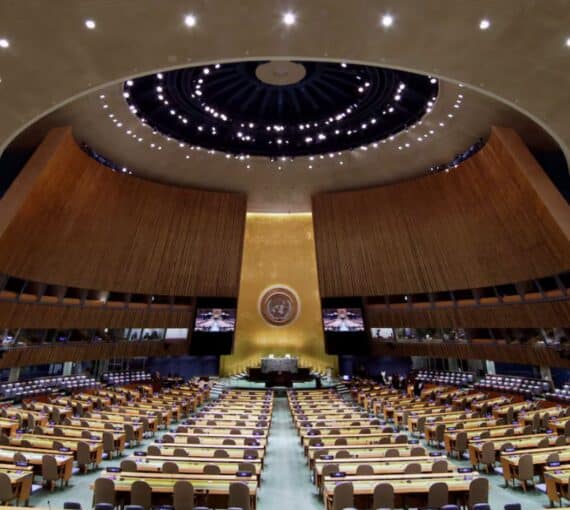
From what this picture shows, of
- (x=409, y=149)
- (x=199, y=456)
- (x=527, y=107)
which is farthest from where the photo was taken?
(x=409, y=149)

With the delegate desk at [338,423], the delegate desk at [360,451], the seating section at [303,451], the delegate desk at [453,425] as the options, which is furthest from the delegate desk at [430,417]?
the delegate desk at [360,451]

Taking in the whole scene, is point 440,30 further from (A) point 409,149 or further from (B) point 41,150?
(B) point 41,150

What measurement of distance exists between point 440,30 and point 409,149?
12514 millimetres

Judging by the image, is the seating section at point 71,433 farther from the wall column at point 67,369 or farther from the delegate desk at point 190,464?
the wall column at point 67,369

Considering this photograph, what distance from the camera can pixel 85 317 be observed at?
64.6 feet

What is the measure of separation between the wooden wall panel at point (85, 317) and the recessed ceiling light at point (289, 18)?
15266 millimetres

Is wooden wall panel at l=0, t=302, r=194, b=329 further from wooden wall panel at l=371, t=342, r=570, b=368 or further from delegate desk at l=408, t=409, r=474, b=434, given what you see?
delegate desk at l=408, t=409, r=474, b=434

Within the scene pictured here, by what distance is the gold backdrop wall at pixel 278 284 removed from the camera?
29.2 meters

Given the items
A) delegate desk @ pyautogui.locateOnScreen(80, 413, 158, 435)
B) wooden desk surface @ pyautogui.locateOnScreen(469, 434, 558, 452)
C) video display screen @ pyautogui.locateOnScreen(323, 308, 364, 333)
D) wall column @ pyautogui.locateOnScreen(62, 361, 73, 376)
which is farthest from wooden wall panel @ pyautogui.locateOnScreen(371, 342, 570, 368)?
wall column @ pyautogui.locateOnScreen(62, 361, 73, 376)

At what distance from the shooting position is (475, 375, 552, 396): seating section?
18000 millimetres

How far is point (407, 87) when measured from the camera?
15648 mm

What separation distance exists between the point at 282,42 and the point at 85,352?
61.0 ft

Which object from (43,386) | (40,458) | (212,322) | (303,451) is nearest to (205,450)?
(40,458)

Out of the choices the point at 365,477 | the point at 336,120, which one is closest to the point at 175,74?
the point at 336,120
